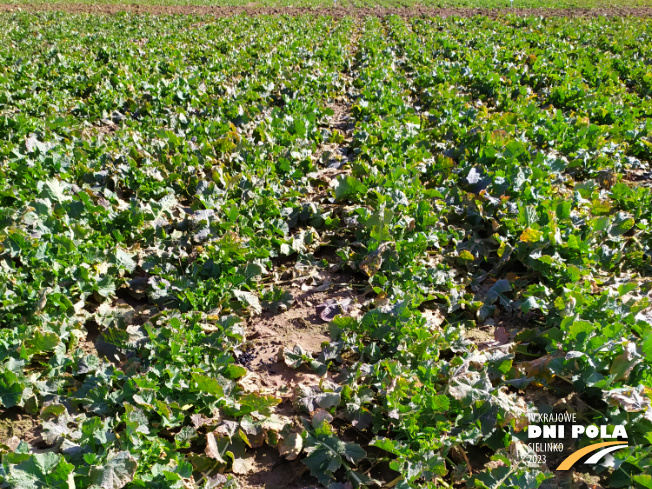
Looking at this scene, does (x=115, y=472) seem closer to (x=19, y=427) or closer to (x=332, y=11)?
(x=19, y=427)

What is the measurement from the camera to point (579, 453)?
9.41 ft

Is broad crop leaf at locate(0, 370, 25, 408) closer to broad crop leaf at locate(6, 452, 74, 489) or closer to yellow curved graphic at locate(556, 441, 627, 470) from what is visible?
broad crop leaf at locate(6, 452, 74, 489)

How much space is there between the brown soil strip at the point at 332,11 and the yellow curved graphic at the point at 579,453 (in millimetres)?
23588

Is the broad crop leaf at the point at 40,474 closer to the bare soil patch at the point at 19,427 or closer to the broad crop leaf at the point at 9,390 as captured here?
the bare soil patch at the point at 19,427

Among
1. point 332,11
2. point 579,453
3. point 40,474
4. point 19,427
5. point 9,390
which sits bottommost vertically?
point 579,453

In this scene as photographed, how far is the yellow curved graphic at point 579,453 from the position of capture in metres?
2.83

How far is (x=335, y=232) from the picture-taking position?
5340mm

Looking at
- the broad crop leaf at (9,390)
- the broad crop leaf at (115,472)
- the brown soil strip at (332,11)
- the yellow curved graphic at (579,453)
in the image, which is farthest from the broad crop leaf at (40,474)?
the brown soil strip at (332,11)

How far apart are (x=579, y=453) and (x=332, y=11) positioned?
2573cm

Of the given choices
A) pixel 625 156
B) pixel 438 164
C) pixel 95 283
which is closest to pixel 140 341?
pixel 95 283

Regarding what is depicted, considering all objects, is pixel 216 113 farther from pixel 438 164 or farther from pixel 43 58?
pixel 43 58

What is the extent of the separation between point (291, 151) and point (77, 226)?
2.94 m

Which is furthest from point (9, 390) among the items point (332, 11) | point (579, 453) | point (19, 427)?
point (332, 11)

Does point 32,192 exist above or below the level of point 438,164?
above
